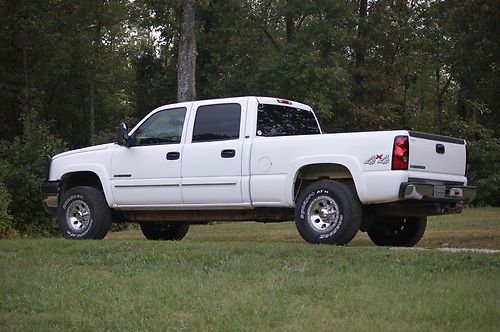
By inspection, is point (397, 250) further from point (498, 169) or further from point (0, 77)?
point (0, 77)

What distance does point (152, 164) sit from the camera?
10.3 meters

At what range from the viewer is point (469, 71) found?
16500mm

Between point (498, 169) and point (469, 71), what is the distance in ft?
34.0

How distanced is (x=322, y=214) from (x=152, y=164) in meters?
2.64

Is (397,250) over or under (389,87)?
under

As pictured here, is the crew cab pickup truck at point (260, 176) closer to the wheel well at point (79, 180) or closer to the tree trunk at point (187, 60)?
the wheel well at point (79, 180)

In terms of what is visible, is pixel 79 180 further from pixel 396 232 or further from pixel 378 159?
pixel 378 159

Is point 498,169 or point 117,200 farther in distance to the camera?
point 498,169

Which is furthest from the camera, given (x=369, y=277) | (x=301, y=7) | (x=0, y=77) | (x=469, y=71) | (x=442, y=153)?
(x=301, y=7)

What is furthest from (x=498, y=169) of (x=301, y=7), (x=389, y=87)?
Result: (x=301, y=7)

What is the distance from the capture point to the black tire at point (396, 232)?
10461mm

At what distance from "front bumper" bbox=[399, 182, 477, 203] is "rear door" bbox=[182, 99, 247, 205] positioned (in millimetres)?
2220

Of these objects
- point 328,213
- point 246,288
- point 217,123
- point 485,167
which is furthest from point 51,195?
point 485,167

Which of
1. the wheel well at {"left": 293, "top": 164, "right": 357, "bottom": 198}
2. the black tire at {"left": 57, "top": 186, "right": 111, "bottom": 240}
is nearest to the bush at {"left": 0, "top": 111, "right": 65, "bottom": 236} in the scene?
the black tire at {"left": 57, "top": 186, "right": 111, "bottom": 240}
